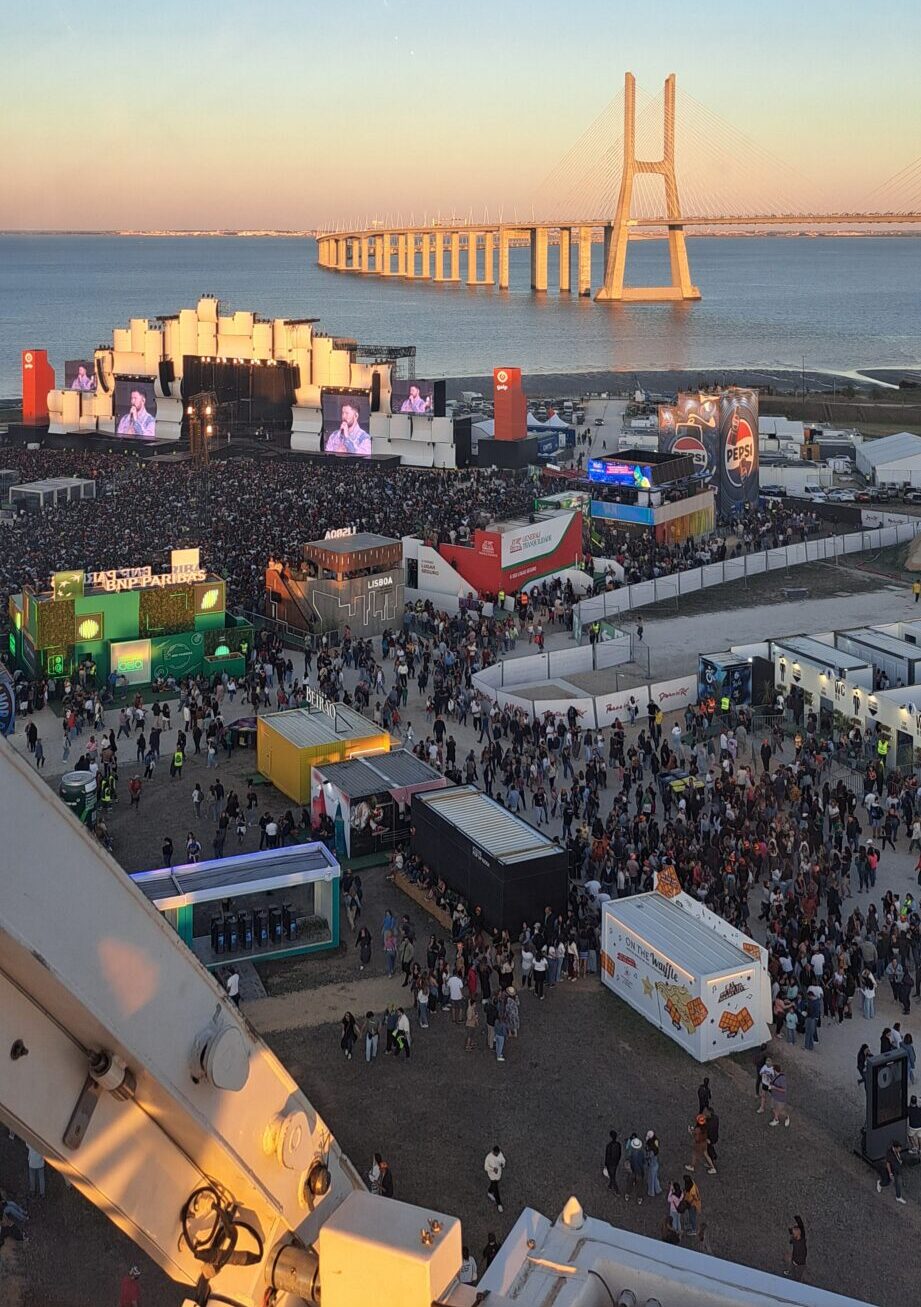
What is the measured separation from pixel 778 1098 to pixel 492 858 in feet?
14.5

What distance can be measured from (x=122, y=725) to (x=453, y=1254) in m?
19.6

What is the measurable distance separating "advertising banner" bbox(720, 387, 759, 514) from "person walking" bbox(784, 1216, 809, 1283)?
105 feet

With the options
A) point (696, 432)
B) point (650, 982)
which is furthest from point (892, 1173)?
point (696, 432)

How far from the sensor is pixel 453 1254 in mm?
4656

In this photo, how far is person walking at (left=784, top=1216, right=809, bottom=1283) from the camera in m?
10.7

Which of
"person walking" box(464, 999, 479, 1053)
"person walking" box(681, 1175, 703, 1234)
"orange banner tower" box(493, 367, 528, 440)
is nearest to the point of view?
"person walking" box(681, 1175, 703, 1234)

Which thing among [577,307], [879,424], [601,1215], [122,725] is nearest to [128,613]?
[122,725]

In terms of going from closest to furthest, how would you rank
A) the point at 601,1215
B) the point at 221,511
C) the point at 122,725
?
the point at 601,1215
the point at 122,725
the point at 221,511

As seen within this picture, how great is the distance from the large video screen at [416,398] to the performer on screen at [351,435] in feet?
4.49

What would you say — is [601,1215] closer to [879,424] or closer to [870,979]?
[870,979]

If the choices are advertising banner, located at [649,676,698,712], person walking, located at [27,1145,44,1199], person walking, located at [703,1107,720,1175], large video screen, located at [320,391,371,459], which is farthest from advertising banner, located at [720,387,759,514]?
person walking, located at [27,1145,44,1199]

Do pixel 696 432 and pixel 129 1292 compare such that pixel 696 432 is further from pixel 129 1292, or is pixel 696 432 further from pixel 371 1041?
pixel 129 1292

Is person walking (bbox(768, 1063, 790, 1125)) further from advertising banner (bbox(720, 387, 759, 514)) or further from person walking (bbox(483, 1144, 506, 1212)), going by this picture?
advertising banner (bbox(720, 387, 759, 514))

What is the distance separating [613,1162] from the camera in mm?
11945
